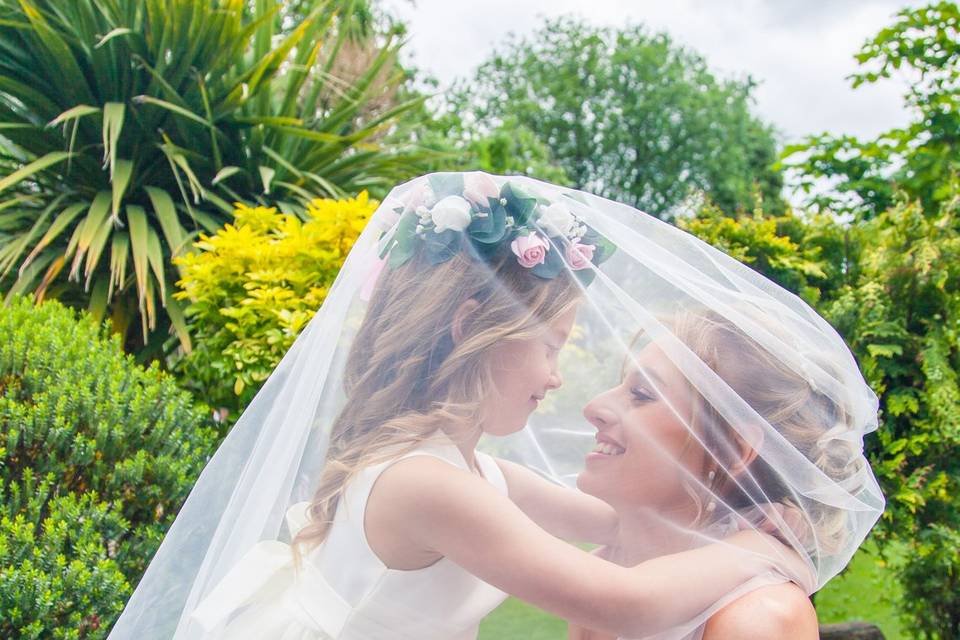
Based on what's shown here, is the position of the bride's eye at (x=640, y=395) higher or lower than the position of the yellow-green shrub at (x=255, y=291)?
higher

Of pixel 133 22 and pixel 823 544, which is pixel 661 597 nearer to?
pixel 823 544

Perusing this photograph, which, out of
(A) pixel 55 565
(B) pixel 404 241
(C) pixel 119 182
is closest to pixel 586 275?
(B) pixel 404 241

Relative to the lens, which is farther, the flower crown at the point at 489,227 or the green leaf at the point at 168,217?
the green leaf at the point at 168,217

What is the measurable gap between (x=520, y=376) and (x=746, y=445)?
0.50 m

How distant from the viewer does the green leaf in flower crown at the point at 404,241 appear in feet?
6.09

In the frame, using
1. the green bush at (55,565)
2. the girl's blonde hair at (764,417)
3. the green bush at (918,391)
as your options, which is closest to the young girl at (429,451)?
the girl's blonde hair at (764,417)

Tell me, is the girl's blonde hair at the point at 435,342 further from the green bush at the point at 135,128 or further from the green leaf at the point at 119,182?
the green bush at the point at 135,128

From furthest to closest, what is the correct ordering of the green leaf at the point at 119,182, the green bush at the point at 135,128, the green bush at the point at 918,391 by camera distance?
1. the green bush at the point at 135,128
2. the green leaf at the point at 119,182
3. the green bush at the point at 918,391

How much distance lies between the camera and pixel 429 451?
1.79 m

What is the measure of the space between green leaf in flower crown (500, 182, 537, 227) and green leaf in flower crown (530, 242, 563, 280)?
0.09 m

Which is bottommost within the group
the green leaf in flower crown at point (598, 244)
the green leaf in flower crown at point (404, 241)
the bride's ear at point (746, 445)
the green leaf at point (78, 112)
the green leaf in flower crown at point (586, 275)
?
the green leaf at point (78, 112)

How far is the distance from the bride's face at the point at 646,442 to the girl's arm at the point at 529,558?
166mm

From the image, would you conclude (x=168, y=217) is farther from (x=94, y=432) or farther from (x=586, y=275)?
(x=586, y=275)

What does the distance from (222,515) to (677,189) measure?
31.1 metres
